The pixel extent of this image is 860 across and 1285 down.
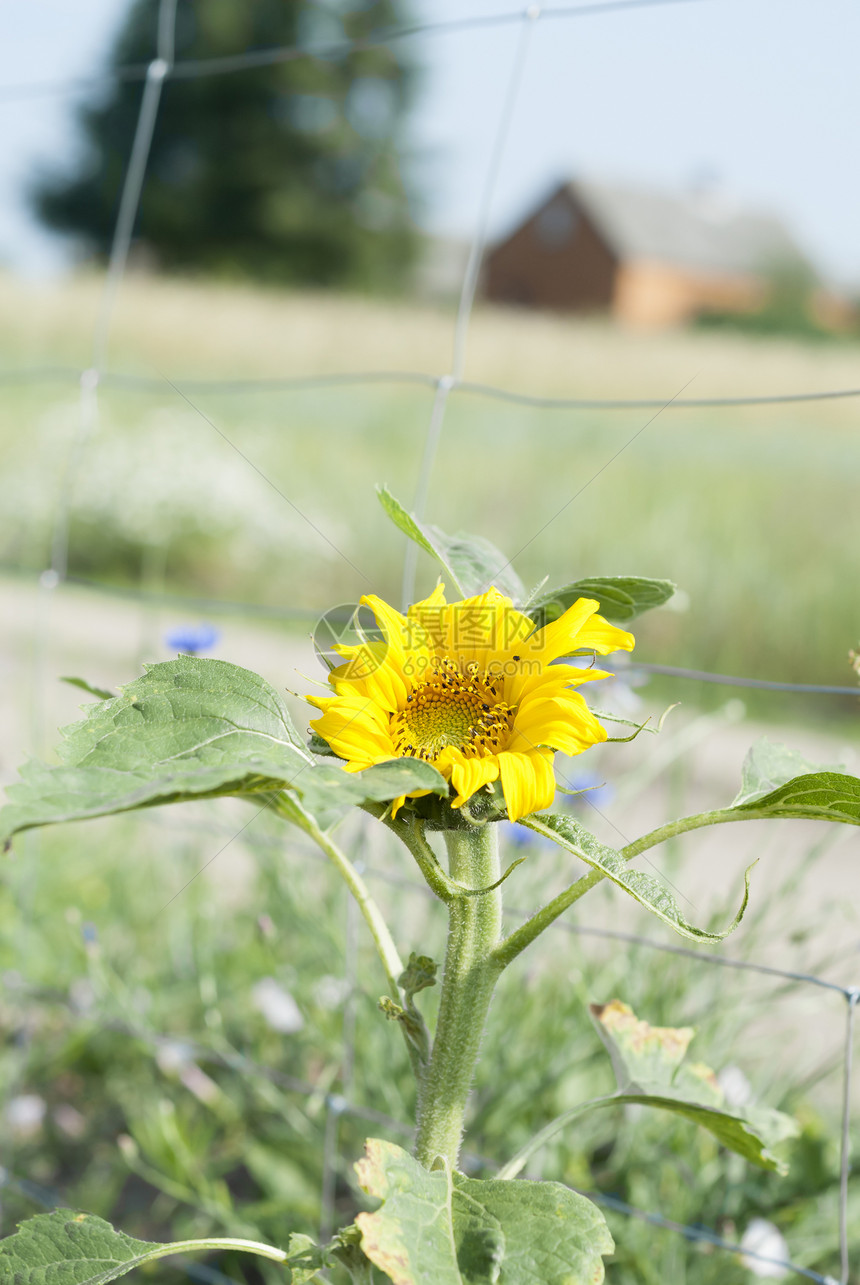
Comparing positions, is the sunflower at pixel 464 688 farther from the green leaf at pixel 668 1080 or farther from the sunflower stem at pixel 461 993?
the green leaf at pixel 668 1080

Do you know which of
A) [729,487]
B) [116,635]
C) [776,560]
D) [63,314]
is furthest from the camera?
[63,314]

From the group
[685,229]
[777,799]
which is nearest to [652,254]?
[685,229]

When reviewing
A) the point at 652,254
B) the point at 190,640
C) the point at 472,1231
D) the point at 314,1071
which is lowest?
the point at 314,1071

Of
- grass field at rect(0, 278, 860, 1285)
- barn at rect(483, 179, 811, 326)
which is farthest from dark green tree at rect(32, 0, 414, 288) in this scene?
grass field at rect(0, 278, 860, 1285)

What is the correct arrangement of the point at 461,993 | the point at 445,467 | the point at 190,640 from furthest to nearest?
the point at 445,467 < the point at 190,640 < the point at 461,993

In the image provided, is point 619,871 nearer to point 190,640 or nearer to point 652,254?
point 190,640

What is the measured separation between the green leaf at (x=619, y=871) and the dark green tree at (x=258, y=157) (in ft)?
51.4

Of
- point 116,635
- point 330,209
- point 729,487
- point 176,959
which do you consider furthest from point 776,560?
point 330,209

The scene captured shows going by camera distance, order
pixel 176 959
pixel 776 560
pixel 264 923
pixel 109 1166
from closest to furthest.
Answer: pixel 264 923 → pixel 109 1166 → pixel 176 959 → pixel 776 560

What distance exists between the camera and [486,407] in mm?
7352

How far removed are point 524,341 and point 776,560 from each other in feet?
14.0

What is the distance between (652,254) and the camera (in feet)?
59.8

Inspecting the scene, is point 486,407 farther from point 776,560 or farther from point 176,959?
point 176,959

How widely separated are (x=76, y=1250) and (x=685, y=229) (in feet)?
65.4
